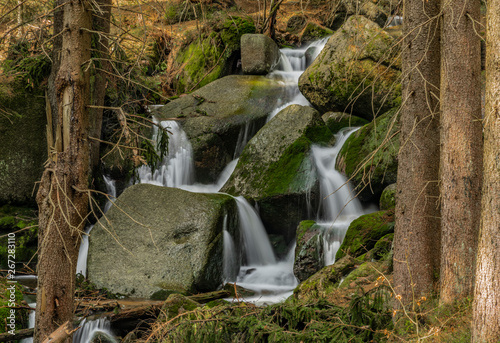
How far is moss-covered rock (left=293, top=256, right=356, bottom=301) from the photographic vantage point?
673 centimetres

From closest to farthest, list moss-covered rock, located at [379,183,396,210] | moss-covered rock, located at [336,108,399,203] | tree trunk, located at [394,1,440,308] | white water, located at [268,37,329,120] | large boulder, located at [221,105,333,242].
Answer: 1. tree trunk, located at [394,1,440,308]
2. moss-covered rock, located at [379,183,396,210]
3. moss-covered rock, located at [336,108,399,203]
4. large boulder, located at [221,105,333,242]
5. white water, located at [268,37,329,120]

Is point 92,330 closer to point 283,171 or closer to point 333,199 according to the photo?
point 283,171

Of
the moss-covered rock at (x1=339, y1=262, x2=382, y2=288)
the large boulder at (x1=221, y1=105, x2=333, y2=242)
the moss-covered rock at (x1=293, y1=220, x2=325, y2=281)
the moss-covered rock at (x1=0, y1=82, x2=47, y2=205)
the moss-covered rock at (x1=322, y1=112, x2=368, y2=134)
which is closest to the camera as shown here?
the moss-covered rock at (x1=339, y1=262, x2=382, y2=288)

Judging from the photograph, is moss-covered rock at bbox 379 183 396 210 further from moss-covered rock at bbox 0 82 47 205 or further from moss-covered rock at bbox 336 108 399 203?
moss-covered rock at bbox 0 82 47 205

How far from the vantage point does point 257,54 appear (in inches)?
621

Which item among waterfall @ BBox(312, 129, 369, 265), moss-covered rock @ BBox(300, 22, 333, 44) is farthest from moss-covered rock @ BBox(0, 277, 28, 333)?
moss-covered rock @ BBox(300, 22, 333, 44)

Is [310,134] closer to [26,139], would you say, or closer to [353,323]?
[26,139]

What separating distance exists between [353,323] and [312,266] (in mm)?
4963

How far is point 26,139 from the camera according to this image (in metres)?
10.7

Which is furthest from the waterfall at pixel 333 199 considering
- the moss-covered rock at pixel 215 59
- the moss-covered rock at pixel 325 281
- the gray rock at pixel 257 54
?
the moss-covered rock at pixel 215 59

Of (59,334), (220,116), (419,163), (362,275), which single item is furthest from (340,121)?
(59,334)

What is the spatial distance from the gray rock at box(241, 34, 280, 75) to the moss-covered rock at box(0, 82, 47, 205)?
24.0 feet

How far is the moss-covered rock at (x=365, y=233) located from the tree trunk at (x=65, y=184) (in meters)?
4.65

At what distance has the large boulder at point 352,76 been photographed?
1116cm
